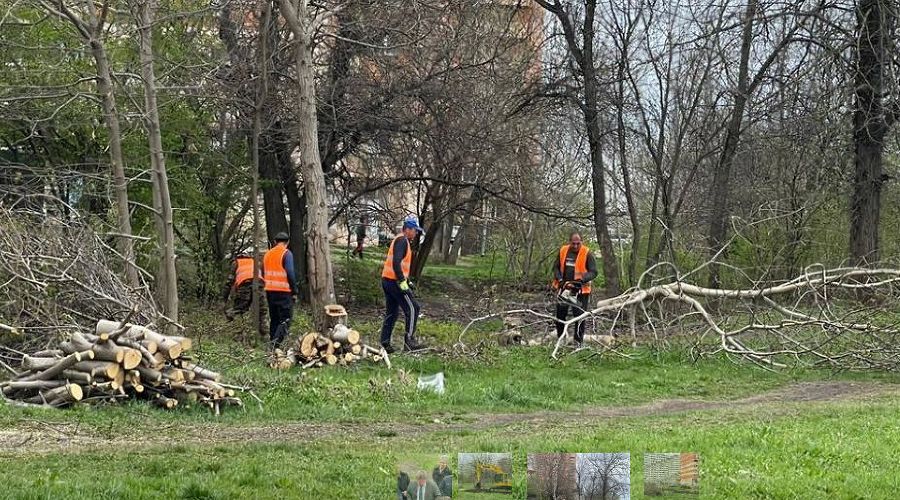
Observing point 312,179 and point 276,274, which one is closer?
point 276,274

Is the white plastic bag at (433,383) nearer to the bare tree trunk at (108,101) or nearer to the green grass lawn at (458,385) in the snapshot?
the green grass lawn at (458,385)

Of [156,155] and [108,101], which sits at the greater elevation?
[108,101]

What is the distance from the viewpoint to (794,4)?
56.3 ft

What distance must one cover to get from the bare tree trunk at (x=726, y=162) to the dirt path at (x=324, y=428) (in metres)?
7.88

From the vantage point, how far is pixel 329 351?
1297 cm

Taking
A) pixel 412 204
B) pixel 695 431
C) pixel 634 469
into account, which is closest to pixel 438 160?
pixel 412 204

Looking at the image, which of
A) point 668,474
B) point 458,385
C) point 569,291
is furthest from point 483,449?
point 569,291

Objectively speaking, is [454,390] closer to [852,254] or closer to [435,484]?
[435,484]

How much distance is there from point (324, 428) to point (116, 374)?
213 centimetres

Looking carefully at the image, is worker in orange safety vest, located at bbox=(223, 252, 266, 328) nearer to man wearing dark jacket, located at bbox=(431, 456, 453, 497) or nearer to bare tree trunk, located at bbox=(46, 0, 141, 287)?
bare tree trunk, located at bbox=(46, 0, 141, 287)

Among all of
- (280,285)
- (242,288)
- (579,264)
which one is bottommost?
(242,288)

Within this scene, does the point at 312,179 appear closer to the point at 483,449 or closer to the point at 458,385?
the point at 458,385

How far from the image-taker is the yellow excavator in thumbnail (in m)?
4.74

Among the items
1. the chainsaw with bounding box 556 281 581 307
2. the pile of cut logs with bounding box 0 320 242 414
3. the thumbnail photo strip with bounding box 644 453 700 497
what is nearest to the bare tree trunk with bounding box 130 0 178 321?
the pile of cut logs with bounding box 0 320 242 414
